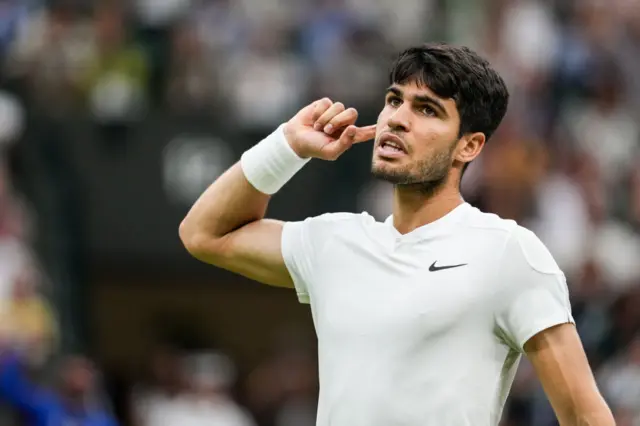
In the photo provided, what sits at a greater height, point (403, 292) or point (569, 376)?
point (403, 292)

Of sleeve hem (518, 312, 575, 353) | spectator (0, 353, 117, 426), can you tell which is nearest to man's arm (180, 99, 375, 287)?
sleeve hem (518, 312, 575, 353)

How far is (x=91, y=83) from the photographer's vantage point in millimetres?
11203

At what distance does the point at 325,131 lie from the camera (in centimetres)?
463

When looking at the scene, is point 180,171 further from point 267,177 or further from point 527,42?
point 267,177

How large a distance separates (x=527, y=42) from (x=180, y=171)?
11.1 ft

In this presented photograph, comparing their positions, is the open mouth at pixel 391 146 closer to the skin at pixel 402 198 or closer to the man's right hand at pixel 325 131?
the skin at pixel 402 198

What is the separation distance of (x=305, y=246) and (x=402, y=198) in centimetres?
37

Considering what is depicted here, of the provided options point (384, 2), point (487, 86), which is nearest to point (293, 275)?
point (487, 86)

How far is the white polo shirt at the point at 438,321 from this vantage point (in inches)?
164

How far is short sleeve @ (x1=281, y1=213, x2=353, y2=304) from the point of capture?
4574 millimetres

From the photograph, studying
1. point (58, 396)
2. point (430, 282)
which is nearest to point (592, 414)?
point (430, 282)

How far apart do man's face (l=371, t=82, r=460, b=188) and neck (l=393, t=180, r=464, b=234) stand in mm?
67

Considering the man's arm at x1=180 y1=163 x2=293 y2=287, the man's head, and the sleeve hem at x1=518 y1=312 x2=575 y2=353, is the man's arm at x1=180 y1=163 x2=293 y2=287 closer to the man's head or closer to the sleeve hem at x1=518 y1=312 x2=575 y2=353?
the man's head

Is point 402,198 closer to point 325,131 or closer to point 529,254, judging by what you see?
point 325,131
